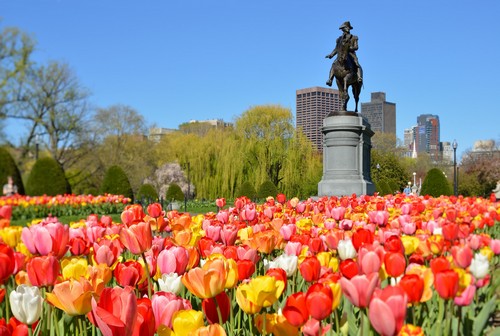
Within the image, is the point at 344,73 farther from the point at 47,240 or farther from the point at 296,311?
the point at 296,311

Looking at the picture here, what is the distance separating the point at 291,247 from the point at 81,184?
45.1 meters

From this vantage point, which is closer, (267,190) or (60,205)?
(60,205)

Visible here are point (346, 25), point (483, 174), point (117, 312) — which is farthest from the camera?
point (483, 174)

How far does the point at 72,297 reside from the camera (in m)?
1.77

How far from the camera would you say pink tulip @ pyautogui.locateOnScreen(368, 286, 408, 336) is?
146 cm

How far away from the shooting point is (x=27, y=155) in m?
41.5

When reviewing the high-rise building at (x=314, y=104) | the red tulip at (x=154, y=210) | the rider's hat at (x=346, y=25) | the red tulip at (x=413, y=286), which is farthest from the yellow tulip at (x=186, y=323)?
the high-rise building at (x=314, y=104)

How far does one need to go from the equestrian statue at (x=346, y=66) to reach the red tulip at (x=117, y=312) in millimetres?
16483

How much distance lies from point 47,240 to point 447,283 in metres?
1.82

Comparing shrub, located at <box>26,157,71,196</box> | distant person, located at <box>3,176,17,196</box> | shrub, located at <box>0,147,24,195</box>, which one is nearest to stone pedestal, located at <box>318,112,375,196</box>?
shrub, located at <box>26,157,71,196</box>

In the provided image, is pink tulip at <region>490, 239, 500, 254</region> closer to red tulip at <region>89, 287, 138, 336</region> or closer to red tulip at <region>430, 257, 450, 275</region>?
red tulip at <region>430, 257, 450, 275</region>

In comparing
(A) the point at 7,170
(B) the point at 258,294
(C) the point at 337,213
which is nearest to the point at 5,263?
(B) the point at 258,294

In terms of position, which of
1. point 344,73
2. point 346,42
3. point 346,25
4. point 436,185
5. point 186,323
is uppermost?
point 346,25

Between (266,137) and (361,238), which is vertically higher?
(266,137)
